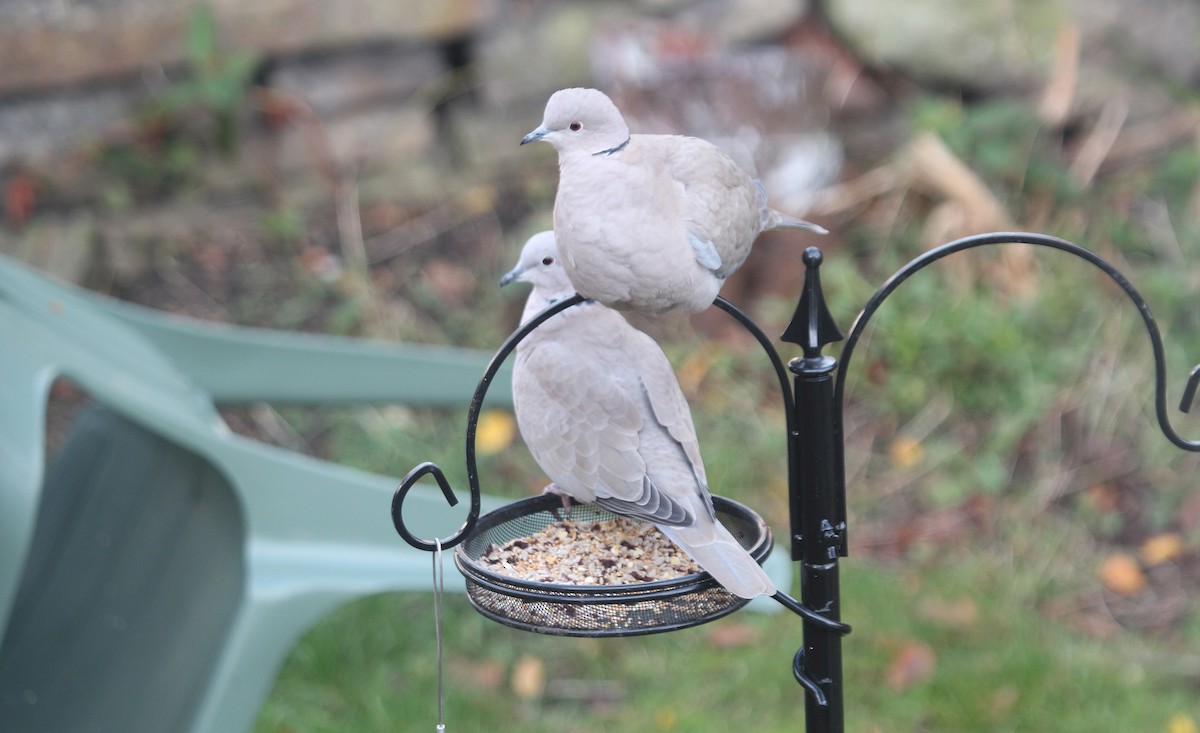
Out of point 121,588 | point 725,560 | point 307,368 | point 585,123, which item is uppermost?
point 585,123

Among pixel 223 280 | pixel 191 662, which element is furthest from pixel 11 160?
pixel 191 662

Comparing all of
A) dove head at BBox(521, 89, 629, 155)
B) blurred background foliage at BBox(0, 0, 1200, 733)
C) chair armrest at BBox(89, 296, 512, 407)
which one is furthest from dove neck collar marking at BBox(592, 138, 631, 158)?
blurred background foliage at BBox(0, 0, 1200, 733)

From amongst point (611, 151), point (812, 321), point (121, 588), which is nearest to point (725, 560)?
point (812, 321)

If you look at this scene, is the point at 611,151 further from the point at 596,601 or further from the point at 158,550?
the point at 158,550

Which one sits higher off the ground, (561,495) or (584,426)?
(584,426)

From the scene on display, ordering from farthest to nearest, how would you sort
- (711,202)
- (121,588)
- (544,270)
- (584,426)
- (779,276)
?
(779,276)
(121,588)
(544,270)
(584,426)
(711,202)

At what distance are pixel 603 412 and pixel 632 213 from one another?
0.44 m

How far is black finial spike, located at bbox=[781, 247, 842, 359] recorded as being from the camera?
159cm

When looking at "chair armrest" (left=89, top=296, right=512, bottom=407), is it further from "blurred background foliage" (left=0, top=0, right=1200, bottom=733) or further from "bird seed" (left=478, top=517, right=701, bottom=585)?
"bird seed" (left=478, top=517, right=701, bottom=585)

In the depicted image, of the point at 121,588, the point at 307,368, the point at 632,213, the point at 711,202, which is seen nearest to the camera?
the point at 632,213

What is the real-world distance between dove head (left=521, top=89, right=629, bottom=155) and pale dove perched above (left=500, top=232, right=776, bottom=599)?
40 cm

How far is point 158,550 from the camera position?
9.39ft

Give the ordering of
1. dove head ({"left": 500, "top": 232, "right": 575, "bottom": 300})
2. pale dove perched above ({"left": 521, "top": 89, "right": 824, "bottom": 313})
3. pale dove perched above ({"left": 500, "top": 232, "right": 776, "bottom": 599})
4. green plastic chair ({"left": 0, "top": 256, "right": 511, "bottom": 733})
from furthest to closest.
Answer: green plastic chair ({"left": 0, "top": 256, "right": 511, "bottom": 733})
dove head ({"left": 500, "top": 232, "right": 575, "bottom": 300})
pale dove perched above ({"left": 500, "top": 232, "right": 776, "bottom": 599})
pale dove perched above ({"left": 521, "top": 89, "right": 824, "bottom": 313})

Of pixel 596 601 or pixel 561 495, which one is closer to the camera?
pixel 596 601
